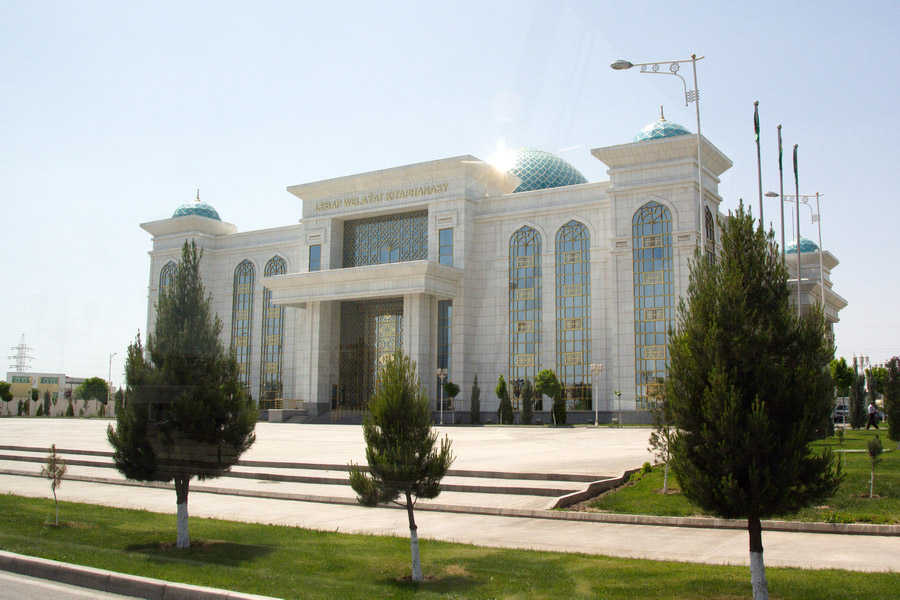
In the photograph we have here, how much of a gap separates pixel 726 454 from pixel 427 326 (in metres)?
38.7

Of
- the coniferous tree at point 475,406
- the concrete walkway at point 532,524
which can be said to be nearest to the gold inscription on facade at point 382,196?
the coniferous tree at point 475,406

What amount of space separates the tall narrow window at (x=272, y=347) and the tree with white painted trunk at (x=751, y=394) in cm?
4777

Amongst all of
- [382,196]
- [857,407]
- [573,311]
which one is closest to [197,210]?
[382,196]

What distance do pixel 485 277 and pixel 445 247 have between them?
304 centimetres

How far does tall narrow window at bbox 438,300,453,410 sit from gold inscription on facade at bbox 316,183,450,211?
695 centimetres

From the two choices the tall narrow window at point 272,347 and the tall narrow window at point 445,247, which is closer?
the tall narrow window at point 445,247

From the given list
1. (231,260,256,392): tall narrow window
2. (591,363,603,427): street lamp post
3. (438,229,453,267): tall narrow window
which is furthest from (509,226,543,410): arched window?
(231,260,256,392): tall narrow window

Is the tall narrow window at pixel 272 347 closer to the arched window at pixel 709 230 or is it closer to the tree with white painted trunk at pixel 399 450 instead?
the arched window at pixel 709 230

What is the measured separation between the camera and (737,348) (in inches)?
294

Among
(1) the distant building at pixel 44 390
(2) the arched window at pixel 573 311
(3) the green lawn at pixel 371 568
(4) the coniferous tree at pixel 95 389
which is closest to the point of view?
(3) the green lawn at pixel 371 568

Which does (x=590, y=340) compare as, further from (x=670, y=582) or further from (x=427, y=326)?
(x=670, y=582)

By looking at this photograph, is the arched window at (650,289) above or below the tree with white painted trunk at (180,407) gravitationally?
above

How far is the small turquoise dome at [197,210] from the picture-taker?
5828cm

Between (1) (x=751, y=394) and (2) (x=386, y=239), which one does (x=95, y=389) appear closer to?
(2) (x=386, y=239)
